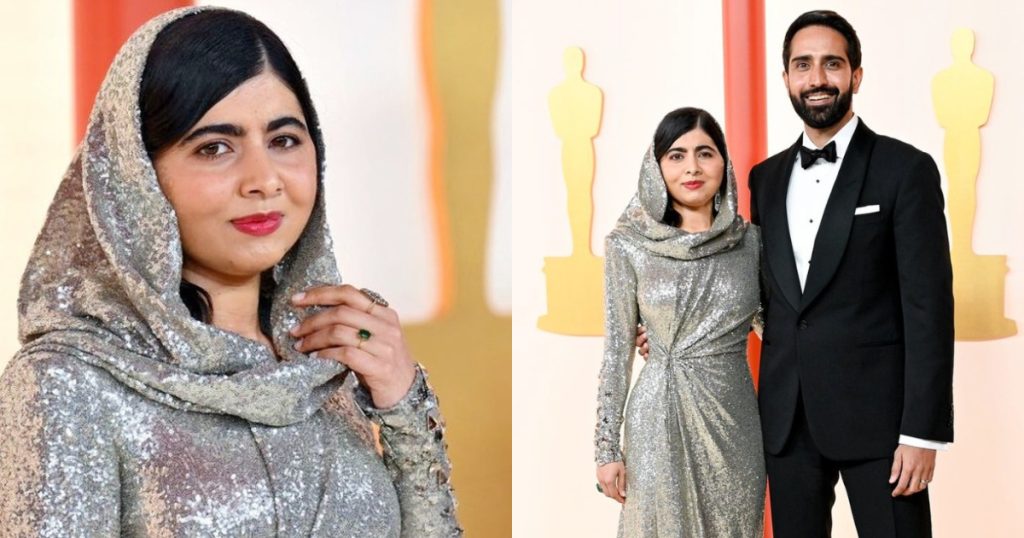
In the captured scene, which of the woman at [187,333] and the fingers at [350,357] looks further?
the fingers at [350,357]

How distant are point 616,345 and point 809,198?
679mm

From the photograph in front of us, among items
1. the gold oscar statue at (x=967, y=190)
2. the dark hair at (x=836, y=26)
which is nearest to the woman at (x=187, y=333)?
the dark hair at (x=836, y=26)

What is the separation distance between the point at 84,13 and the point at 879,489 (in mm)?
2117

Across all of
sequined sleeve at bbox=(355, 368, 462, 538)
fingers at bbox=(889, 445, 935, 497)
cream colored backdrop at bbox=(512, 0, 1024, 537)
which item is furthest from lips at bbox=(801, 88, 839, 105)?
sequined sleeve at bbox=(355, 368, 462, 538)

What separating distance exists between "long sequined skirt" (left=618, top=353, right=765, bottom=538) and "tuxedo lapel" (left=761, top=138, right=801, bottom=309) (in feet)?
1.09

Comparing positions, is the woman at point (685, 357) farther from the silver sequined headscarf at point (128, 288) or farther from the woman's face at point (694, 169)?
the silver sequined headscarf at point (128, 288)

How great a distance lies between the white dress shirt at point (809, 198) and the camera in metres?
2.69

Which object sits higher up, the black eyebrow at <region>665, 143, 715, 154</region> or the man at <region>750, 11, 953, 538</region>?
the black eyebrow at <region>665, 143, 715, 154</region>

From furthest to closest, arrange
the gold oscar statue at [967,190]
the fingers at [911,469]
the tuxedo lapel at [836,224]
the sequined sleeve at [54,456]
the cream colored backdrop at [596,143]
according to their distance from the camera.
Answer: the cream colored backdrop at [596,143] < the gold oscar statue at [967,190] < the tuxedo lapel at [836,224] < the fingers at [911,469] < the sequined sleeve at [54,456]

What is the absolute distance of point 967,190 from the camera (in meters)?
3.93

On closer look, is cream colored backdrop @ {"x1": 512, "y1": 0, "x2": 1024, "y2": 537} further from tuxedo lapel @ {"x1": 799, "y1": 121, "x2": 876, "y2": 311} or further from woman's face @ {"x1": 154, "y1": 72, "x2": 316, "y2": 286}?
woman's face @ {"x1": 154, "y1": 72, "x2": 316, "y2": 286}

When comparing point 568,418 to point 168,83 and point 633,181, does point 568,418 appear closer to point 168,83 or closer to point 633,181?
point 633,181

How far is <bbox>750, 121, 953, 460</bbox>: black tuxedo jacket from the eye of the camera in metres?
2.50

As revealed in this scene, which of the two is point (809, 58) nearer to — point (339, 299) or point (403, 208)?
point (403, 208)
